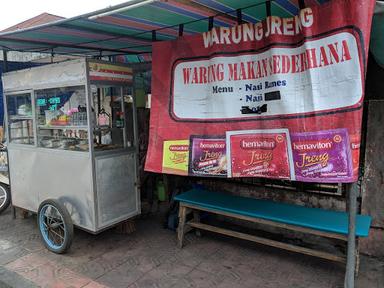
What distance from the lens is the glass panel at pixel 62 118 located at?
4.09 meters

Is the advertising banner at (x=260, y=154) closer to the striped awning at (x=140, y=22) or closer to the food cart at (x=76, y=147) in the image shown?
the striped awning at (x=140, y=22)

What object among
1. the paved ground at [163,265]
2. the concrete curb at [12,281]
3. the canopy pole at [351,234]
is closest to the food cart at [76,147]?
the paved ground at [163,265]

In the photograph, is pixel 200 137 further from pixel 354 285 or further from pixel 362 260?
pixel 362 260

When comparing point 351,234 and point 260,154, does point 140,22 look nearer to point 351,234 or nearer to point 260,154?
point 260,154

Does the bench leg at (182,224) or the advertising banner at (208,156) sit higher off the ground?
the advertising banner at (208,156)

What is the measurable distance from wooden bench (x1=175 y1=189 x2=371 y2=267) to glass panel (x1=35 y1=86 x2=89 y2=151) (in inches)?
62.1

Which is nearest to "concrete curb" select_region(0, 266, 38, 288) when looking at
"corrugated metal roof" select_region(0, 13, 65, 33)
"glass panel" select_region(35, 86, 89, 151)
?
"glass panel" select_region(35, 86, 89, 151)

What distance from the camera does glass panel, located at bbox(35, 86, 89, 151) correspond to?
4.09 metres

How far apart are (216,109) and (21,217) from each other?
165 inches

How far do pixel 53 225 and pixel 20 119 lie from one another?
6.14 ft

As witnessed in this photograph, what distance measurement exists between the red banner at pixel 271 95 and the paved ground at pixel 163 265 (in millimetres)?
1218

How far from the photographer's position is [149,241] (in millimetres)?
4508

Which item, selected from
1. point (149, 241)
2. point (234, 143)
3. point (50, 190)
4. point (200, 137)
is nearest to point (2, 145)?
point (50, 190)

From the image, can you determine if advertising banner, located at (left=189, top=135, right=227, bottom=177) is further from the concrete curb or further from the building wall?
the concrete curb
